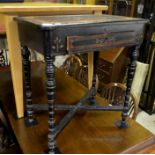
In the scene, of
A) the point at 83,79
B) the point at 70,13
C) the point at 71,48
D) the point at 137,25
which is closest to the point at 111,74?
the point at 83,79

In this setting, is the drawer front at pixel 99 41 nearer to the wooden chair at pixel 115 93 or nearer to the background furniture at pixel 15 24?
the background furniture at pixel 15 24

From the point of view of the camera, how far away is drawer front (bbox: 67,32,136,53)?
32.2 inches

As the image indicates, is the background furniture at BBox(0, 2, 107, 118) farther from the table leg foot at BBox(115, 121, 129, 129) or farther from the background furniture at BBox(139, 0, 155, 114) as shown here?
the background furniture at BBox(139, 0, 155, 114)

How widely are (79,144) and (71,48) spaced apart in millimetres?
460

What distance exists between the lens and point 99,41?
872 mm

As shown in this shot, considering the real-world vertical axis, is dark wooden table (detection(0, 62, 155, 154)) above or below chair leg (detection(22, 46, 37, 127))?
below

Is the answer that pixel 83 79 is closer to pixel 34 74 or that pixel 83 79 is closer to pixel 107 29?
pixel 34 74

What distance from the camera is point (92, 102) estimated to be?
A: 1.32 metres

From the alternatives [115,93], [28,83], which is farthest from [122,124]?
[28,83]

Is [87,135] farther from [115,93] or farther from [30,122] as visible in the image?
[115,93]

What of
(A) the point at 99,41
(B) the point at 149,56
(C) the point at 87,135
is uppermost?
(A) the point at 99,41

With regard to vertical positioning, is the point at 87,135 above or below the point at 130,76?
below

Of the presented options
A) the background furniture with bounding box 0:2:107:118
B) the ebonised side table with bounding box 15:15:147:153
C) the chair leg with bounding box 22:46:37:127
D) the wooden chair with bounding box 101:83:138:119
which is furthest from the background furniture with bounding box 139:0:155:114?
the chair leg with bounding box 22:46:37:127

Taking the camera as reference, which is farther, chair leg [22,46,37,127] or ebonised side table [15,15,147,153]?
chair leg [22,46,37,127]
